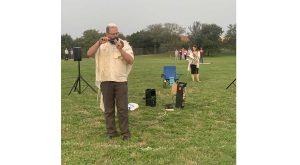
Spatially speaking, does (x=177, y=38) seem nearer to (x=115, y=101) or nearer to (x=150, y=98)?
(x=150, y=98)

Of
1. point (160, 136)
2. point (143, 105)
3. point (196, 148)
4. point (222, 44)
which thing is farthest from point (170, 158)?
point (222, 44)

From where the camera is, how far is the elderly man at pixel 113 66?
18.0 feet

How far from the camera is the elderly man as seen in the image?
5488 millimetres

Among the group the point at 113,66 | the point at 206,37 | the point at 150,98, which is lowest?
the point at 150,98

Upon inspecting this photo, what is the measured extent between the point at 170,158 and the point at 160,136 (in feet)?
4.12

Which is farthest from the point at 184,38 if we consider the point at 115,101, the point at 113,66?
the point at 113,66

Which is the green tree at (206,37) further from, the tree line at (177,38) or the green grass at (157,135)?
the green grass at (157,135)

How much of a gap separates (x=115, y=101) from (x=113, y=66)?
0.62 metres

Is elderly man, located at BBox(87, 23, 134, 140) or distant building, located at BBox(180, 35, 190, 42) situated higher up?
distant building, located at BBox(180, 35, 190, 42)

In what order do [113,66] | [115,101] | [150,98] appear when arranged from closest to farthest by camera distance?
[113,66] < [115,101] < [150,98]

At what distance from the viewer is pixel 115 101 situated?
19.3 ft

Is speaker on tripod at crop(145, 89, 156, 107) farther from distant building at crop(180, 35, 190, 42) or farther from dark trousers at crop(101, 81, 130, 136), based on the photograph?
distant building at crop(180, 35, 190, 42)

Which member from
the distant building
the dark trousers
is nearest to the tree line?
the distant building

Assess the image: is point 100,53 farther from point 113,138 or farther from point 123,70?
point 113,138
